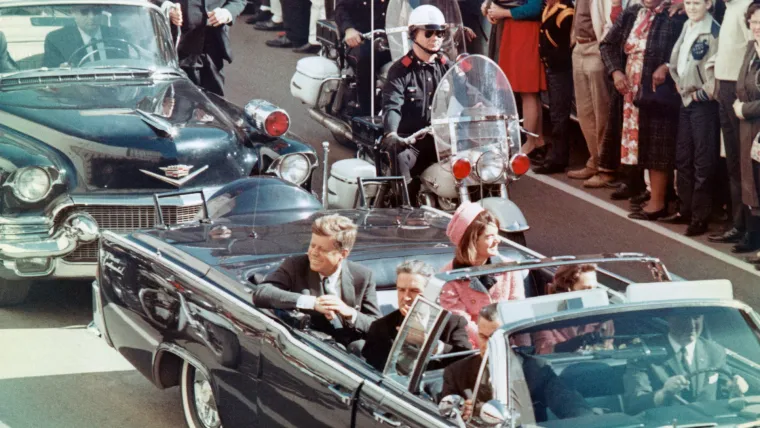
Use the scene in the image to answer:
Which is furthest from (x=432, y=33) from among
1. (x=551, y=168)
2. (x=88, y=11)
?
(x=551, y=168)

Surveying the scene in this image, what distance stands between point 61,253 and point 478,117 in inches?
114

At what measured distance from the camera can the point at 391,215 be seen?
26.0ft

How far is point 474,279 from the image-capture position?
5973 mm

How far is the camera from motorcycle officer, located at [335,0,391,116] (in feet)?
43.0

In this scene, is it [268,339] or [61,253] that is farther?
[61,253]

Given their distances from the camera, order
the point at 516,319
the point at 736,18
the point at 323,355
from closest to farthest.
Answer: the point at 516,319 → the point at 323,355 → the point at 736,18

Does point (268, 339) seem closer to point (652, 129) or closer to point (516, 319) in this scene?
point (516, 319)

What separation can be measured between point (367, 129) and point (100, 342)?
377 cm

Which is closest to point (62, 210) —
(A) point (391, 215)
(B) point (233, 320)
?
(A) point (391, 215)

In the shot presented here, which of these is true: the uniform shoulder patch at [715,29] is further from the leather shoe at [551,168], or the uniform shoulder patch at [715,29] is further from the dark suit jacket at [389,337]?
the dark suit jacket at [389,337]

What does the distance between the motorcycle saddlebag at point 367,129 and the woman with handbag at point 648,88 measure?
205 centimetres

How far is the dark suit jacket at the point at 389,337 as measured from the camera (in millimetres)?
5668

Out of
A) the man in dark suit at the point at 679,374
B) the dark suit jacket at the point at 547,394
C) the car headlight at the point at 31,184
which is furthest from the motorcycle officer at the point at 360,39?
the dark suit jacket at the point at 547,394

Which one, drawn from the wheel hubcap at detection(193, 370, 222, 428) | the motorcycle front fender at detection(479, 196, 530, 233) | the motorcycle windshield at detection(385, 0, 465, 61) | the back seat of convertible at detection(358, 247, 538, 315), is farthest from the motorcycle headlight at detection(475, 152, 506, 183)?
the wheel hubcap at detection(193, 370, 222, 428)
